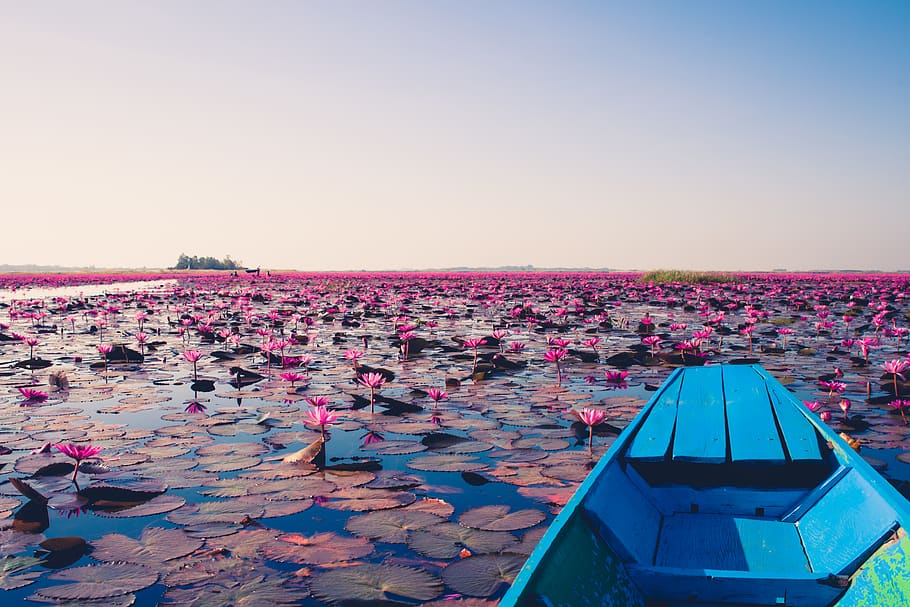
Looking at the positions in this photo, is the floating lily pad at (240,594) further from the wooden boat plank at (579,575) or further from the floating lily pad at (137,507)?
the wooden boat plank at (579,575)

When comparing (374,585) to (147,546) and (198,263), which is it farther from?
(198,263)

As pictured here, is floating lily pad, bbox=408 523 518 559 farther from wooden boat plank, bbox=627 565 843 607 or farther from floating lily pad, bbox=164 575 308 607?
wooden boat plank, bbox=627 565 843 607

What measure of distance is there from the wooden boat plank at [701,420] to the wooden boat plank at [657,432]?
42 millimetres

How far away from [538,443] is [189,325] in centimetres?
881

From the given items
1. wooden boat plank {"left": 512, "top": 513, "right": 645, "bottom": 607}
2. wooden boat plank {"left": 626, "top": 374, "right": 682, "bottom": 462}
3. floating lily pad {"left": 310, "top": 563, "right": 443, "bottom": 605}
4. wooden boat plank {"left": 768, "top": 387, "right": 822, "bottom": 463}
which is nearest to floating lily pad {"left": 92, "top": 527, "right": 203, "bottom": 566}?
floating lily pad {"left": 310, "top": 563, "right": 443, "bottom": 605}

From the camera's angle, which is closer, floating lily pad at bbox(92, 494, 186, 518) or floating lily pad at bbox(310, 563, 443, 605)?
floating lily pad at bbox(310, 563, 443, 605)

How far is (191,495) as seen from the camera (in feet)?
10.3

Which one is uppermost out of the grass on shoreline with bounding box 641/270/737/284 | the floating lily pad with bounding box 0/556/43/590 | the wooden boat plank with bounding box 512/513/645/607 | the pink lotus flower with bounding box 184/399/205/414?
the grass on shoreline with bounding box 641/270/737/284

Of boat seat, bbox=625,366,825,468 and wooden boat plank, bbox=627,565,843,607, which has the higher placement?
boat seat, bbox=625,366,825,468

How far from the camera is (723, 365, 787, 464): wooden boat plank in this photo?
3004 mm

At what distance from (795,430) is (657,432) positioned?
0.76 metres

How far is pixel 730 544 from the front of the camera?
8.08 ft

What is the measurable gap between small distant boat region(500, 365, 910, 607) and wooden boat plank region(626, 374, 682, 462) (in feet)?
0.04

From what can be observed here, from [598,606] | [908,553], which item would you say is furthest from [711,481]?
[598,606]
